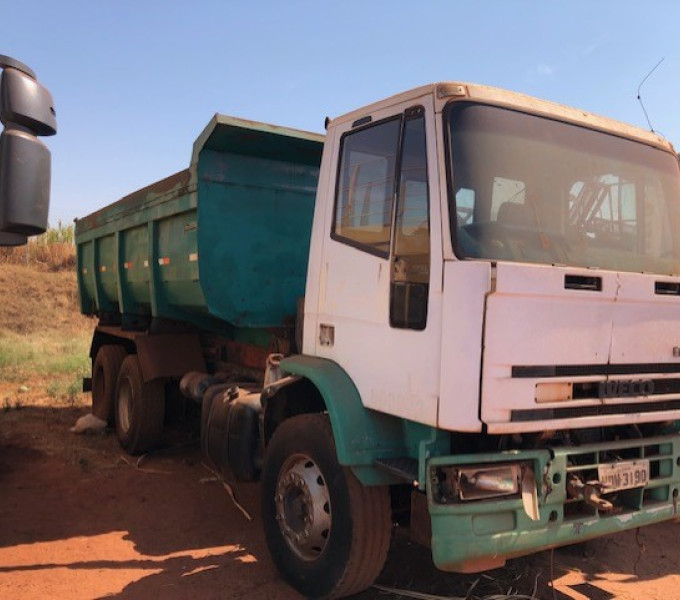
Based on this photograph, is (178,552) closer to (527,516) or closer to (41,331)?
(527,516)

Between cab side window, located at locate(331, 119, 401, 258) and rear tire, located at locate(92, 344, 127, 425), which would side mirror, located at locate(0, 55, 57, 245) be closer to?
cab side window, located at locate(331, 119, 401, 258)

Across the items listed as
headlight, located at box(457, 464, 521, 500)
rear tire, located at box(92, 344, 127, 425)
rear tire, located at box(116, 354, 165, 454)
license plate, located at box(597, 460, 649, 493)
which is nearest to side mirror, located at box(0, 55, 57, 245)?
headlight, located at box(457, 464, 521, 500)

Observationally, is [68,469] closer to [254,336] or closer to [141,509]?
[141,509]

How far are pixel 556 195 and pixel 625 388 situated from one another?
1.03m

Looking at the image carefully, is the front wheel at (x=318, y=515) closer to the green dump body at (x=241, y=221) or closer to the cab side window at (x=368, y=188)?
the cab side window at (x=368, y=188)

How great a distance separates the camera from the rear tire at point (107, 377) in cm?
773

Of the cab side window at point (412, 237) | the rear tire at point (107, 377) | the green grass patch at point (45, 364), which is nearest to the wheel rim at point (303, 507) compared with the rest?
the cab side window at point (412, 237)

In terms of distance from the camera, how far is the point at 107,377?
7797 mm

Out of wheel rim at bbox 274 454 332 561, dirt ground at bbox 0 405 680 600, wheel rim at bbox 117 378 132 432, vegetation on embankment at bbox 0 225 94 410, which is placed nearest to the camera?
wheel rim at bbox 274 454 332 561

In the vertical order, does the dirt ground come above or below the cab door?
below

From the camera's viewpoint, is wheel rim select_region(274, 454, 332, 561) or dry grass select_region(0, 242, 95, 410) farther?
dry grass select_region(0, 242, 95, 410)

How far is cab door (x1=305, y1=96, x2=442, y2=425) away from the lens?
3.06 m

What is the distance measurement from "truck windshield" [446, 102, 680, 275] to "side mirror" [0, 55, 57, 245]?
6.19ft

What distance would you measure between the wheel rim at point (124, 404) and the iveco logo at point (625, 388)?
5.25 metres
